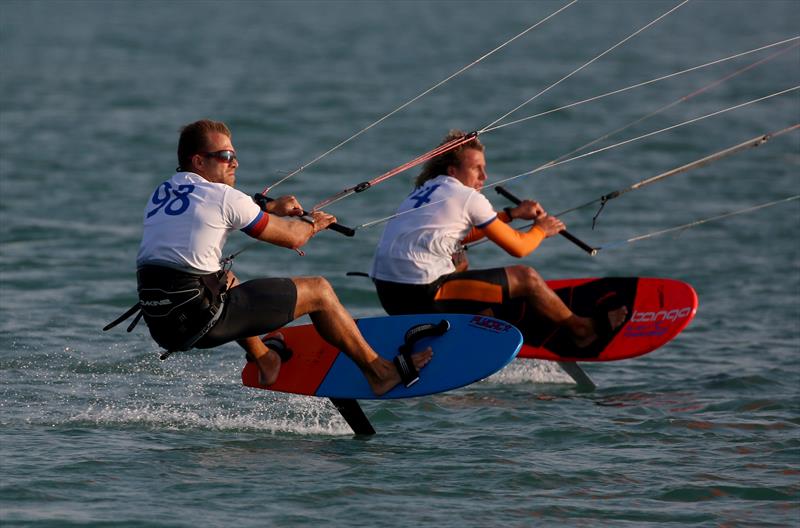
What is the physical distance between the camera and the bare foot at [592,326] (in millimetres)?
9977

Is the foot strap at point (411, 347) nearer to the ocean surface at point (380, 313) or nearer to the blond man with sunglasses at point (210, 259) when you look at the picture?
the ocean surface at point (380, 313)

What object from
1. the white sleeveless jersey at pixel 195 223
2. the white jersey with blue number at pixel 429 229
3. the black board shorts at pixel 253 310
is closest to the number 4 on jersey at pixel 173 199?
the white sleeveless jersey at pixel 195 223

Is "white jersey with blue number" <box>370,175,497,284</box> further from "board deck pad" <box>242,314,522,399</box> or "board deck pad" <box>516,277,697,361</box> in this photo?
"board deck pad" <box>516,277,697,361</box>

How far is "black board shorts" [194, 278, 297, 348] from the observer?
757 centimetres

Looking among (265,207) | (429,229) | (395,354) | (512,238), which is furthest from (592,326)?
(265,207)

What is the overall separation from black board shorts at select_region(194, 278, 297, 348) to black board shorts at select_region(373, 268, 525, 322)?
4.99ft

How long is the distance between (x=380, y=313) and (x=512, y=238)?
390cm

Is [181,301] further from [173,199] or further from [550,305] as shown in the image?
[550,305]

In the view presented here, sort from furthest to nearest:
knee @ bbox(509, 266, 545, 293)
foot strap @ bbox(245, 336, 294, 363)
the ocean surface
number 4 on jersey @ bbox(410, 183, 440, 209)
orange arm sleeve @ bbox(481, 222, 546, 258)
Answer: knee @ bbox(509, 266, 545, 293) < number 4 on jersey @ bbox(410, 183, 440, 209) < orange arm sleeve @ bbox(481, 222, 546, 258) < foot strap @ bbox(245, 336, 294, 363) < the ocean surface

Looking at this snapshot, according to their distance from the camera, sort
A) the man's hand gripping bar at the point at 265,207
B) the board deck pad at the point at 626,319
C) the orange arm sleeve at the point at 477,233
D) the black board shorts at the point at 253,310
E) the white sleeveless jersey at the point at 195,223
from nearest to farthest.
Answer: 1. the white sleeveless jersey at the point at 195,223
2. the black board shorts at the point at 253,310
3. the man's hand gripping bar at the point at 265,207
4. the orange arm sleeve at the point at 477,233
5. the board deck pad at the point at 626,319

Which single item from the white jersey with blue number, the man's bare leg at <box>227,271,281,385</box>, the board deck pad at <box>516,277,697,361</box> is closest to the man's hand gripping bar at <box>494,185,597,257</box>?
the white jersey with blue number

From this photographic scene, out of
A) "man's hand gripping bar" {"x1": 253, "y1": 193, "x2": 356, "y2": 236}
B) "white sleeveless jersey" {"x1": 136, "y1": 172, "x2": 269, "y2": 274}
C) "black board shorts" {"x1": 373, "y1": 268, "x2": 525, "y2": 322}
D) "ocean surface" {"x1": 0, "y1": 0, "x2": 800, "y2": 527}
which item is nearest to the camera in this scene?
"ocean surface" {"x1": 0, "y1": 0, "x2": 800, "y2": 527}

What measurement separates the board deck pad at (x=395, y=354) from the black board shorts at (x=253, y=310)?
35.5 inches

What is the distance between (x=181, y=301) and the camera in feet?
24.4
